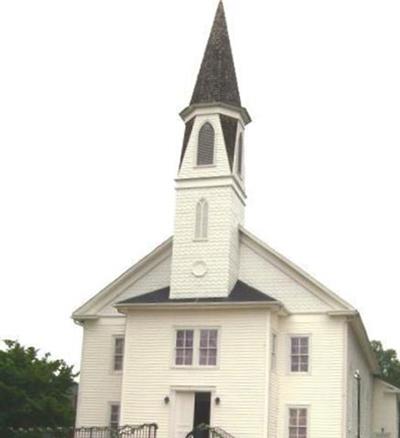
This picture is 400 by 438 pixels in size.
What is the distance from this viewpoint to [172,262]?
3198 centimetres

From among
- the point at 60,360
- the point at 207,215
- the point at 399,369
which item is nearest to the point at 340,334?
the point at 207,215

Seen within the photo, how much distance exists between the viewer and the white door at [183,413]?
30.2m

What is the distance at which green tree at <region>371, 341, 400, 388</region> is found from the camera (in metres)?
73.5

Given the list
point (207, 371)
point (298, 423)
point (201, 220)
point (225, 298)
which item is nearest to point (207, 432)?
point (207, 371)

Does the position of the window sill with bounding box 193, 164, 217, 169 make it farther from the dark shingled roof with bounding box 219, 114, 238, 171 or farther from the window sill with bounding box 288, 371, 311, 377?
the window sill with bounding box 288, 371, 311, 377

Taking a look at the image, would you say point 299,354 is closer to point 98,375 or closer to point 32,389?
point 98,375

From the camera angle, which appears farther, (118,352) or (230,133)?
(118,352)

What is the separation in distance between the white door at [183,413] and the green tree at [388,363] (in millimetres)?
45710

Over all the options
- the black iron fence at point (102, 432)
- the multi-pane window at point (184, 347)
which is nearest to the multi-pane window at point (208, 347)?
the multi-pane window at point (184, 347)

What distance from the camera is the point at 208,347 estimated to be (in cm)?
3052

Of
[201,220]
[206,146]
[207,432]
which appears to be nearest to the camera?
[207,432]

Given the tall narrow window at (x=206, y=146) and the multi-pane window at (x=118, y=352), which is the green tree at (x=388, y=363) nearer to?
the multi-pane window at (x=118, y=352)

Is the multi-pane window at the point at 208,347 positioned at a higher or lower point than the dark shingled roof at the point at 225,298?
lower

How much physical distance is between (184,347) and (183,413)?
227 centimetres
